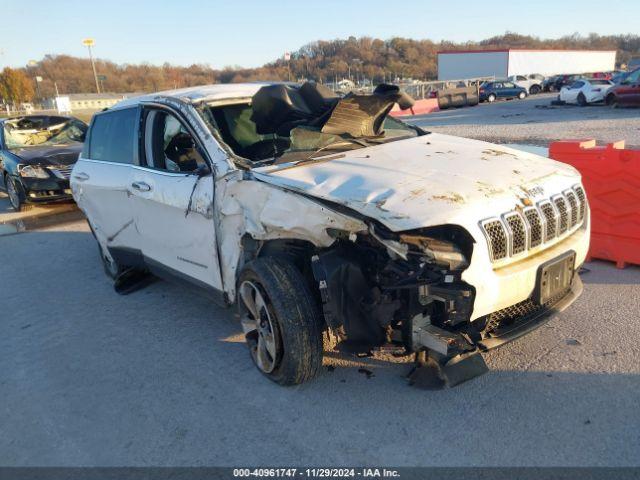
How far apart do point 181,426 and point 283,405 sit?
24.2 inches

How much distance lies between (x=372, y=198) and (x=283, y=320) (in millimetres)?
914

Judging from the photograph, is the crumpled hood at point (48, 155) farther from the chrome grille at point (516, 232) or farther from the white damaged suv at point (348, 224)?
the chrome grille at point (516, 232)

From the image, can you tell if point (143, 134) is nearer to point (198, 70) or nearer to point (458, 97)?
point (458, 97)

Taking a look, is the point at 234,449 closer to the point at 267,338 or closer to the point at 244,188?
the point at 267,338

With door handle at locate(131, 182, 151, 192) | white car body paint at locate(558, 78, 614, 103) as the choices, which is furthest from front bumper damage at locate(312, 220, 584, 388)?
white car body paint at locate(558, 78, 614, 103)

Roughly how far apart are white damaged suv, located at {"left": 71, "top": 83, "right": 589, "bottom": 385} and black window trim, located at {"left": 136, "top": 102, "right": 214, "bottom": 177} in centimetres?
2

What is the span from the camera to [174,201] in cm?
379

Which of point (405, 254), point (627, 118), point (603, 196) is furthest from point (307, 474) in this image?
point (627, 118)

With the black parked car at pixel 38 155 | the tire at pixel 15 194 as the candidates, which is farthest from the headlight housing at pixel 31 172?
the tire at pixel 15 194

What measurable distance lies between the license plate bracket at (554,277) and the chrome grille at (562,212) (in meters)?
0.15

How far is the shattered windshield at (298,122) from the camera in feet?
12.1

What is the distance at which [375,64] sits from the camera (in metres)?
94.4

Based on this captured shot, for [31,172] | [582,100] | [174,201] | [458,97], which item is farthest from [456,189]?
[458,97]

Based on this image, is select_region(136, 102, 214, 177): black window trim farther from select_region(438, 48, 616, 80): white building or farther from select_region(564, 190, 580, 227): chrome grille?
select_region(438, 48, 616, 80): white building
